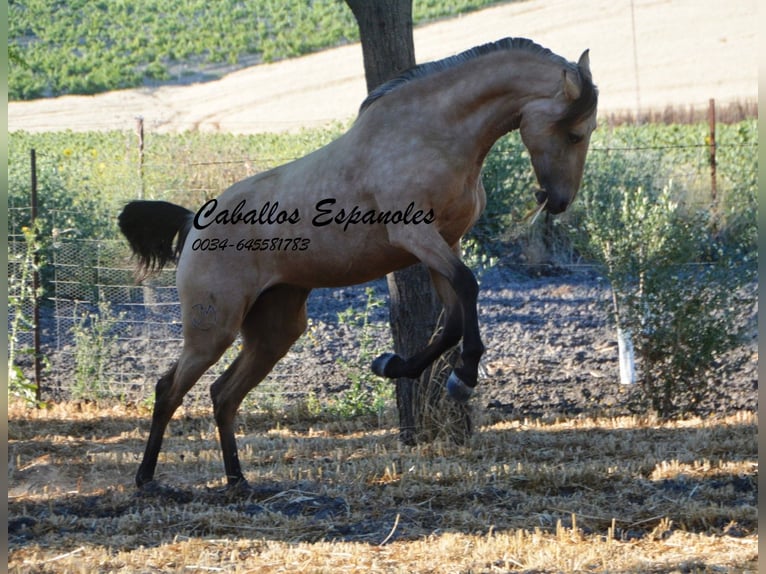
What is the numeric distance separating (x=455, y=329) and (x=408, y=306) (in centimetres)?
200

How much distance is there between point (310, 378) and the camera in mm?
9453

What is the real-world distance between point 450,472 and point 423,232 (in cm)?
179

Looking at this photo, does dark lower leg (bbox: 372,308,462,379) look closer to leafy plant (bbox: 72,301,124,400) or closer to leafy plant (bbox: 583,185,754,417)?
leafy plant (bbox: 583,185,754,417)

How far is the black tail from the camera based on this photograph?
21.2 ft

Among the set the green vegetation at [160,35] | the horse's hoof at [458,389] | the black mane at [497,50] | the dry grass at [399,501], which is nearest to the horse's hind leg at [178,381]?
the dry grass at [399,501]

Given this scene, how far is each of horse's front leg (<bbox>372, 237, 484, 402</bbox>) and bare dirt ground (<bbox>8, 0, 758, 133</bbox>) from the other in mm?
29198

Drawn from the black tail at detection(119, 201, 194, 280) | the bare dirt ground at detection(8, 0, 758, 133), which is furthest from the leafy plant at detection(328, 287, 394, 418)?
the bare dirt ground at detection(8, 0, 758, 133)

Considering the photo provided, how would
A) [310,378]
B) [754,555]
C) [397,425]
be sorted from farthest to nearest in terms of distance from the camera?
1. [310,378]
2. [397,425]
3. [754,555]

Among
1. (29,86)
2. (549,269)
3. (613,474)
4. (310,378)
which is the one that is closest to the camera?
(613,474)

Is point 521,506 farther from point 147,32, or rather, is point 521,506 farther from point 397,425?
point 147,32

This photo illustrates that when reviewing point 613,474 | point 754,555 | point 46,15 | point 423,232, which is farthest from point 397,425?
point 46,15

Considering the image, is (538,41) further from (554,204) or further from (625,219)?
(554,204)

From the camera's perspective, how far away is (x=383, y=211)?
212 inches

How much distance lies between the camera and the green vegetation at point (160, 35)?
46781mm
